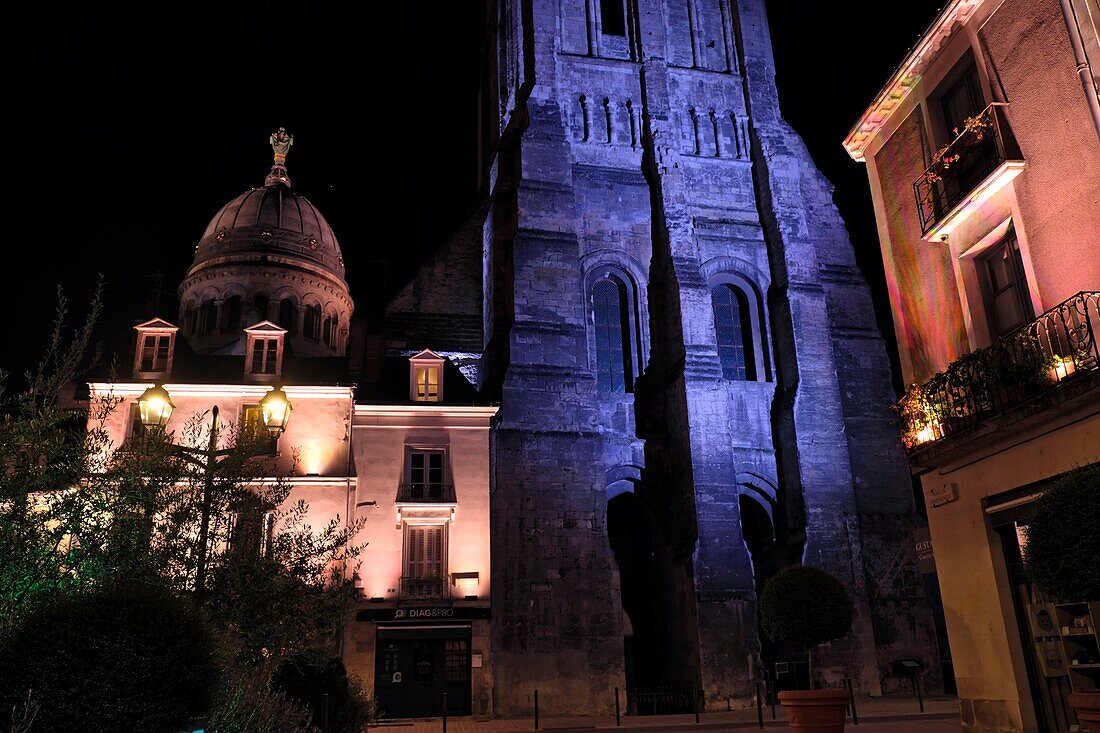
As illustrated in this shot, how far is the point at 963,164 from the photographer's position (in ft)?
36.3

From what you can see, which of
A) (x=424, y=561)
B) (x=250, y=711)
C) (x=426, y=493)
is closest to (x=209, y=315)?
(x=426, y=493)

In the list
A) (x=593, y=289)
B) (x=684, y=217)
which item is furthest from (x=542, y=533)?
(x=684, y=217)

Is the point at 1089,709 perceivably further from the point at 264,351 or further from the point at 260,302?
the point at 260,302

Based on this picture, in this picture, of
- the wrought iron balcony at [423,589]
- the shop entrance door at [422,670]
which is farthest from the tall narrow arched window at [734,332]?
the shop entrance door at [422,670]

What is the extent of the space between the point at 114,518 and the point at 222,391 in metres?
14.9

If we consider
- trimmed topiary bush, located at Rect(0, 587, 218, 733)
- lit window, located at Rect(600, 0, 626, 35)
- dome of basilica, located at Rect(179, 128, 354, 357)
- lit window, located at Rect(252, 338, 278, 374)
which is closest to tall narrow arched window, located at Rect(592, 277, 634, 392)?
lit window, located at Rect(252, 338, 278, 374)

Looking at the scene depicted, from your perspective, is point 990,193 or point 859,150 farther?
point 859,150

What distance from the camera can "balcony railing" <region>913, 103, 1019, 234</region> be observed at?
10250 millimetres

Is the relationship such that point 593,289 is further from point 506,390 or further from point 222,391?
point 222,391

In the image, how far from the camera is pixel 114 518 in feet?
27.9

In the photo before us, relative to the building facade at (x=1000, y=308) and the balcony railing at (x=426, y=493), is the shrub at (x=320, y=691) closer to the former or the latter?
the building facade at (x=1000, y=308)

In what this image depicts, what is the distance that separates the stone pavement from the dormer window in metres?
8.60

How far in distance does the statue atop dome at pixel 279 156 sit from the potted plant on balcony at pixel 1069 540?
1456 inches

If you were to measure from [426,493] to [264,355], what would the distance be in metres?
6.24
